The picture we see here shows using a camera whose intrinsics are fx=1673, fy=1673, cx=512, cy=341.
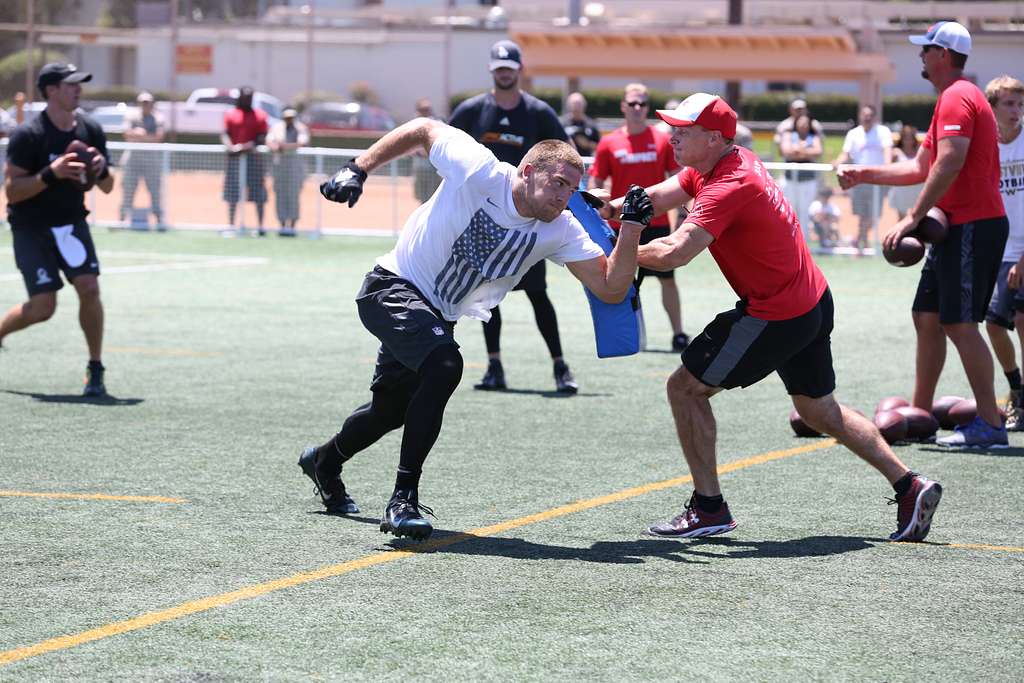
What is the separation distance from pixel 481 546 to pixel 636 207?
145 cm

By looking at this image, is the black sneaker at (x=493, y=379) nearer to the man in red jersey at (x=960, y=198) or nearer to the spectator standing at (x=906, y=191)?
the man in red jersey at (x=960, y=198)

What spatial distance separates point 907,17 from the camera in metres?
61.1

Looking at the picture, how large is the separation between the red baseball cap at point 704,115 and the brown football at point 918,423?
122 inches

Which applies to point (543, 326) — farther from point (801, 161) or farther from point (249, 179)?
point (249, 179)

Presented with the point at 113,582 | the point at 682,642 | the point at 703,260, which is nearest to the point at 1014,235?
the point at 682,642

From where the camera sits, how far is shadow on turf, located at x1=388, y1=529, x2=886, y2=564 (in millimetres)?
6414

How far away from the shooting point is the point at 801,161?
23.9 metres

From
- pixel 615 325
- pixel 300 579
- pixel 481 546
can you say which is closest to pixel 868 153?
pixel 615 325

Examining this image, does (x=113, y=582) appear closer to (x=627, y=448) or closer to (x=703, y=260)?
(x=627, y=448)

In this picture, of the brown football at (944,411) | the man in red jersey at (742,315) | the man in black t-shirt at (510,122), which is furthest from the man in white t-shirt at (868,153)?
the man in red jersey at (742,315)

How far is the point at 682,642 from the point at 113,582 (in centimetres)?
203

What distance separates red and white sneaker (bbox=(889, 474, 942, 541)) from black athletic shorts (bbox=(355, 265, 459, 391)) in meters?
1.92

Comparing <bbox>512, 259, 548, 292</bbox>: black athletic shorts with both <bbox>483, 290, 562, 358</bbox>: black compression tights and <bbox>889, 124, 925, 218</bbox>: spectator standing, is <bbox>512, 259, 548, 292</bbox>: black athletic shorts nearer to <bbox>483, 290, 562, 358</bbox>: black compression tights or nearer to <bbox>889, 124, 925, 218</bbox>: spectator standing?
<bbox>483, 290, 562, 358</bbox>: black compression tights

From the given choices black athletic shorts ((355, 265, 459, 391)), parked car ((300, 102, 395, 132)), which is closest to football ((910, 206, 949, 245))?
black athletic shorts ((355, 265, 459, 391))
